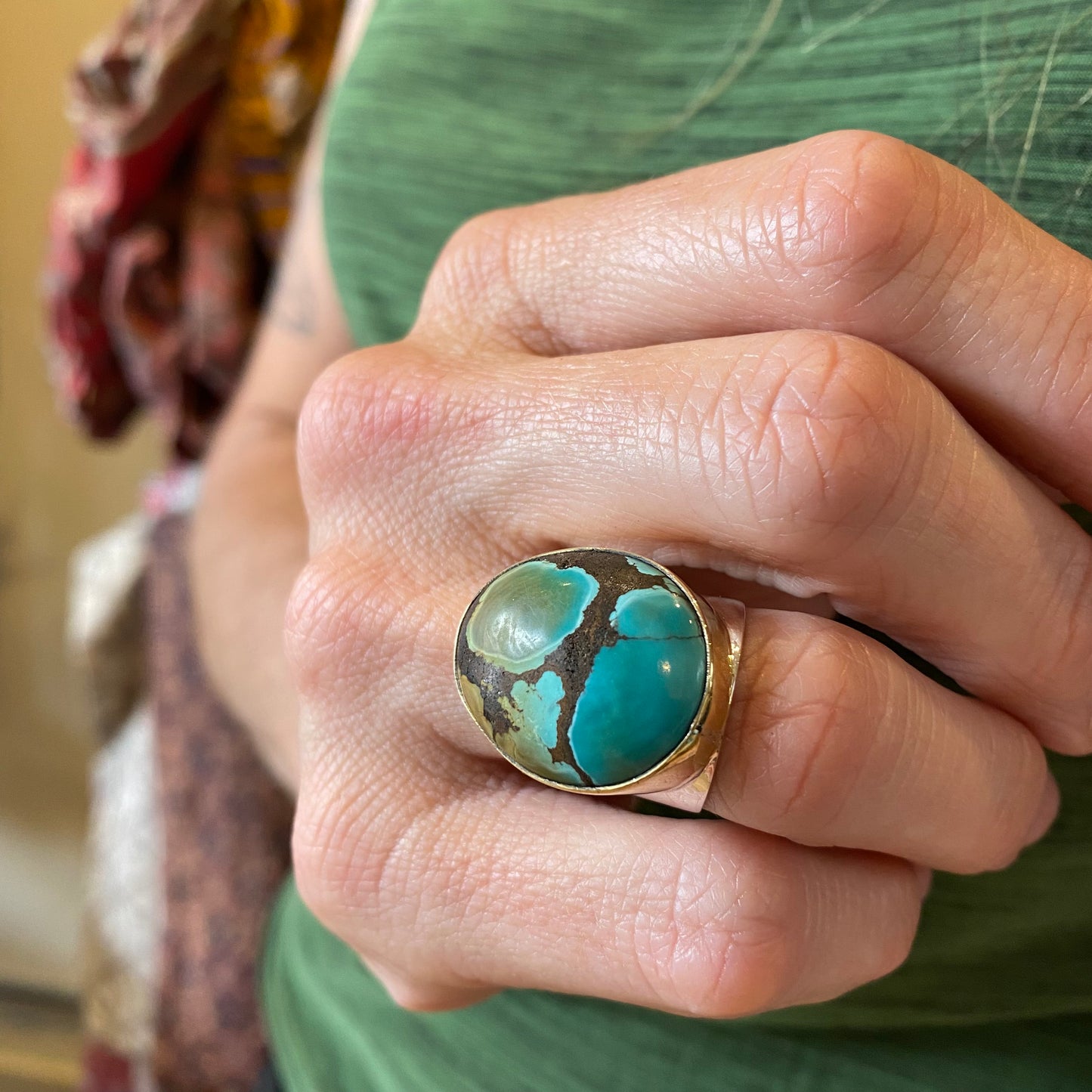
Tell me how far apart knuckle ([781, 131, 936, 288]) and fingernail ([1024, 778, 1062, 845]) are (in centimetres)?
31

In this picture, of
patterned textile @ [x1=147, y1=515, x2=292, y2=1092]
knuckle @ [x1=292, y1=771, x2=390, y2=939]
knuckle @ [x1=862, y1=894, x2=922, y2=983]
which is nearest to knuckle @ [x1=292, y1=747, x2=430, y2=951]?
knuckle @ [x1=292, y1=771, x2=390, y2=939]

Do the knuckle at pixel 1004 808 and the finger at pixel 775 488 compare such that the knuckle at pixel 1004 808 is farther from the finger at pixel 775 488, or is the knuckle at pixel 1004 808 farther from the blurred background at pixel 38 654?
the blurred background at pixel 38 654

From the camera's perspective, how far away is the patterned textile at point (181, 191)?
145 centimetres

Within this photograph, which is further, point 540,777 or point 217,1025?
point 217,1025

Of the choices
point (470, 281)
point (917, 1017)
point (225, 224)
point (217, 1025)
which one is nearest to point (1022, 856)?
point (917, 1017)

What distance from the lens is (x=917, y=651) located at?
0.48 metres

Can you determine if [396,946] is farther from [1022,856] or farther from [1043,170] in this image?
[1043,170]

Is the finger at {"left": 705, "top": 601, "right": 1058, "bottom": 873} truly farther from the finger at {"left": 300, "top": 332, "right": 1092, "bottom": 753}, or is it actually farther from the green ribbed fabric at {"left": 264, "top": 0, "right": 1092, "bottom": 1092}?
the green ribbed fabric at {"left": 264, "top": 0, "right": 1092, "bottom": 1092}

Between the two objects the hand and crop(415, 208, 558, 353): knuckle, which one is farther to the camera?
crop(415, 208, 558, 353): knuckle

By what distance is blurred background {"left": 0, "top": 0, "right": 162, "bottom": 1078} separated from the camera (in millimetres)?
2291

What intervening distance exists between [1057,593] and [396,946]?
1.35 feet

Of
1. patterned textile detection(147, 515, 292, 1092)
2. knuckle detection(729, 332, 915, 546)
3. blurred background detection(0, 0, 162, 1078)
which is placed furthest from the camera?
blurred background detection(0, 0, 162, 1078)

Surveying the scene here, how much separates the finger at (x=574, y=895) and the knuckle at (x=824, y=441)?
17cm

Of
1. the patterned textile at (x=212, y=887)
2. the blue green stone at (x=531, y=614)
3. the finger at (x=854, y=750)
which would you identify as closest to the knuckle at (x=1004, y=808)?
the finger at (x=854, y=750)
